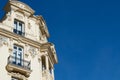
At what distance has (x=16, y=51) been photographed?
111 ft

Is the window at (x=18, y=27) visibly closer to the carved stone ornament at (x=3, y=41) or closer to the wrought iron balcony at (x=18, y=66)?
the carved stone ornament at (x=3, y=41)

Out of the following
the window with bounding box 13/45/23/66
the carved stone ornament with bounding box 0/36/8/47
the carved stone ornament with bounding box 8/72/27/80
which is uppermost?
the carved stone ornament with bounding box 0/36/8/47

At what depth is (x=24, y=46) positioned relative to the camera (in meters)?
34.6

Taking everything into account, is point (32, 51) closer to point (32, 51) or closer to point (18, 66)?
point (32, 51)

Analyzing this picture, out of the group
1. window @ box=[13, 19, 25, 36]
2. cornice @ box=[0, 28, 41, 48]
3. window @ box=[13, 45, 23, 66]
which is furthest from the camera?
window @ box=[13, 19, 25, 36]

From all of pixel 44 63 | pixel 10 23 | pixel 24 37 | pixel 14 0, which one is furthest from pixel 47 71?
pixel 14 0

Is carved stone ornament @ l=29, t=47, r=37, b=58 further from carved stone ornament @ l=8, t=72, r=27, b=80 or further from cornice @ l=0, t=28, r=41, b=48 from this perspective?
carved stone ornament @ l=8, t=72, r=27, b=80

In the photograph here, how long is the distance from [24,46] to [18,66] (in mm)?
3312

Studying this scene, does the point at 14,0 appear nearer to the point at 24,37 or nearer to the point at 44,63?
the point at 24,37

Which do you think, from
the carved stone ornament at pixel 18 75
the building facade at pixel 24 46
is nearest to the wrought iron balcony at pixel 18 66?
the building facade at pixel 24 46

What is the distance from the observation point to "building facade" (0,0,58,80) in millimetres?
31850

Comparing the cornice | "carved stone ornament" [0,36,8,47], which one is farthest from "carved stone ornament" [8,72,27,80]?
the cornice

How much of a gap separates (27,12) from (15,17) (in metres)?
2.01

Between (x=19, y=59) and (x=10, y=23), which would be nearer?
(x=19, y=59)
